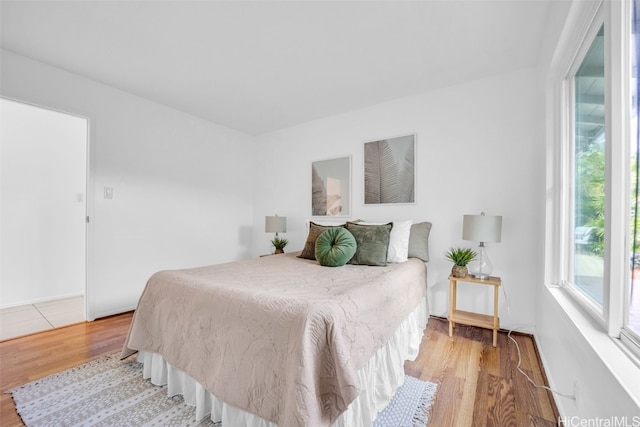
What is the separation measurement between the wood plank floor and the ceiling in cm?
244

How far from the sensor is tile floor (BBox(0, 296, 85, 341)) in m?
2.52

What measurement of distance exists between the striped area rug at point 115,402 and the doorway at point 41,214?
4.60 feet

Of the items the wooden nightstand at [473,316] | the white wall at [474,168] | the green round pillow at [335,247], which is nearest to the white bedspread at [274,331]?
the green round pillow at [335,247]

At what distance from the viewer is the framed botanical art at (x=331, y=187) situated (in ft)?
11.5

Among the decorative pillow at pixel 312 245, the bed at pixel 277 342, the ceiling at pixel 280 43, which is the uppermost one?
the ceiling at pixel 280 43

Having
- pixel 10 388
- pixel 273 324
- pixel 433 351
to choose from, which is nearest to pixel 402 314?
pixel 433 351

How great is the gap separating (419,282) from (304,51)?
7.61 ft

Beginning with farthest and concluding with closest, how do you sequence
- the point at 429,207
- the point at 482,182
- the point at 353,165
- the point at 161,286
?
the point at 353,165, the point at 429,207, the point at 482,182, the point at 161,286

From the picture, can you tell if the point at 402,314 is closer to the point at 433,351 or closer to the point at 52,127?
the point at 433,351

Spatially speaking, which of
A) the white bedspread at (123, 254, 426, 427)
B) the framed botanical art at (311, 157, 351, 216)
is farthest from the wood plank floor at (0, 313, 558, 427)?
the framed botanical art at (311, 157, 351, 216)

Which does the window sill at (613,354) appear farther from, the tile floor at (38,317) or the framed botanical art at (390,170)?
the tile floor at (38,317)

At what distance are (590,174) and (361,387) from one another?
167cm

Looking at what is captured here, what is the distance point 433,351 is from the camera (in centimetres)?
216

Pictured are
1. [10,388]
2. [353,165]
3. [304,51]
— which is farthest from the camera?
[353,165]
